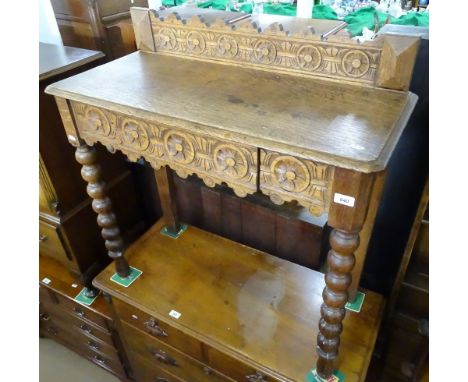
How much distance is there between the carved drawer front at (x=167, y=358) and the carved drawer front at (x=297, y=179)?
2.30ft

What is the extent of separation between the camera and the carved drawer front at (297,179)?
2.20 feet

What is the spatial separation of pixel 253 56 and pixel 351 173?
1.48ft

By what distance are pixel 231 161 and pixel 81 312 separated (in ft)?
3.55

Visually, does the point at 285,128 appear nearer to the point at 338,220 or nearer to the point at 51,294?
the point at 338,220

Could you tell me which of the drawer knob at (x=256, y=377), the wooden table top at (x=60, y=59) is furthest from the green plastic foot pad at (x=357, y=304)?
the wooden table top at (x=60, y=59)

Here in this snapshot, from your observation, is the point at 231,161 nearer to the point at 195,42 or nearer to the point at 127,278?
the point at 195,42

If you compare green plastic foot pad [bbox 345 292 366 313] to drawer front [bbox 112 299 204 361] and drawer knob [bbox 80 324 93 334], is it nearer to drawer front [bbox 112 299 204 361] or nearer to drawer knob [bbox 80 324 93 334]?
drawer front [bbox 112 299 204 361]

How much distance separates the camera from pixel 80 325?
1548 millimetres

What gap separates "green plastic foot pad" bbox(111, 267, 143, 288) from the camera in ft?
4.03

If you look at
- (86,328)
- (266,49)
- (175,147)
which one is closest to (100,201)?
(175,147)

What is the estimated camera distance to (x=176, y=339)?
1.16m

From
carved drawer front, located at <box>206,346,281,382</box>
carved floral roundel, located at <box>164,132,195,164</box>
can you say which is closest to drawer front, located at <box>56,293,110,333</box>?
carved drawer front, located at <box>206,346,281,382</box>

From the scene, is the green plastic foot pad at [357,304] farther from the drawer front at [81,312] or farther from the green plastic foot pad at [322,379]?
the drawer front at [81,312]
